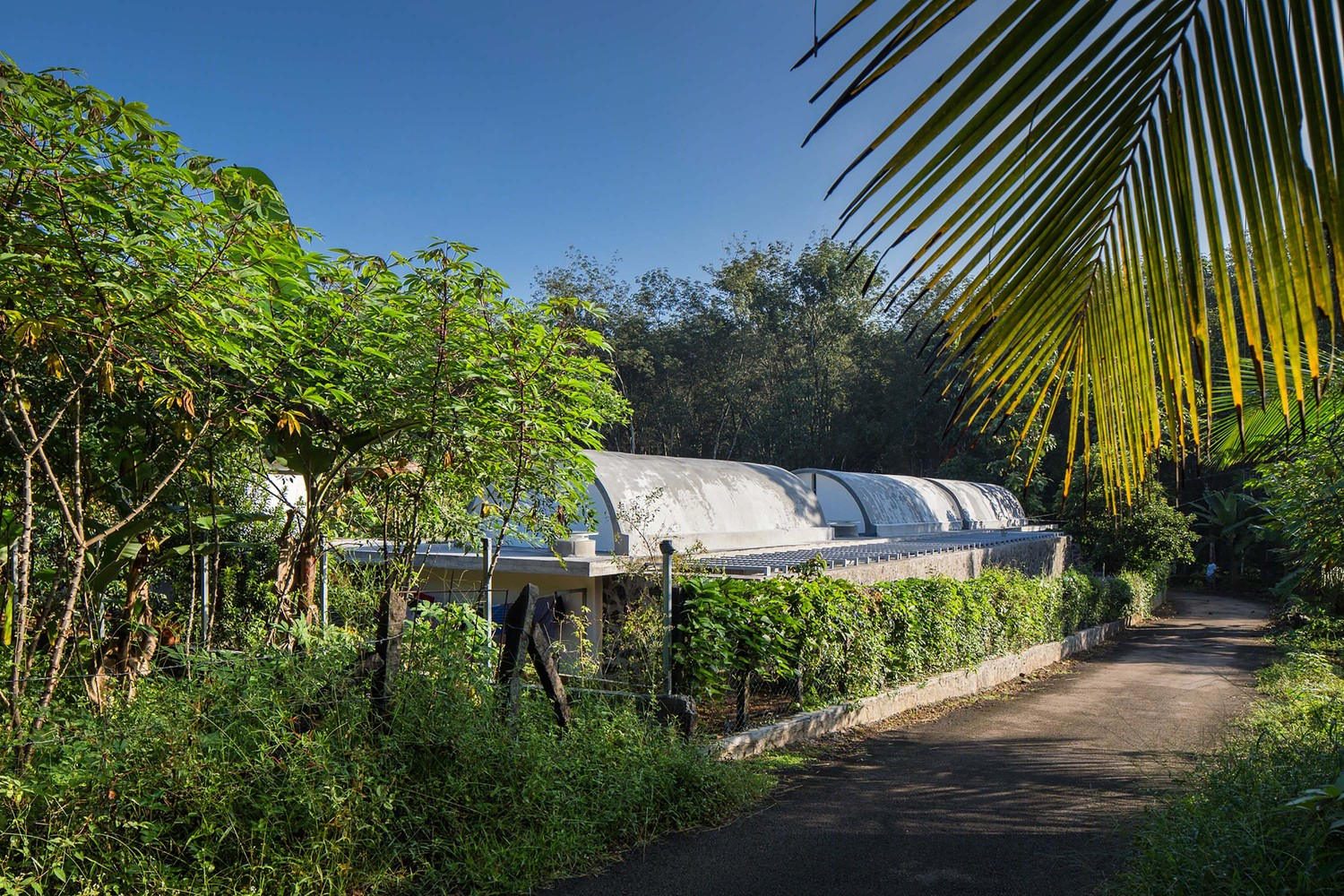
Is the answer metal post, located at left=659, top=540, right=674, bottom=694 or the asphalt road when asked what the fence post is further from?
metal post, located at left=659, top=540, right=674, bottom=694

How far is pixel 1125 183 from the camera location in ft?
4.59

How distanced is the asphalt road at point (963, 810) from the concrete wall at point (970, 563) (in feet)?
7.80

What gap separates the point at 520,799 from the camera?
493cm

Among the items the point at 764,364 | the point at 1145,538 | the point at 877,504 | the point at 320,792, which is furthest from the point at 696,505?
the point at 764,364

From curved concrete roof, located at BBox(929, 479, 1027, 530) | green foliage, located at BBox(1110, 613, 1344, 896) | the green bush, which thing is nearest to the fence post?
the green bush

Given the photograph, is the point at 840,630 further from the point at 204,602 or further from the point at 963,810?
the point at 204,602

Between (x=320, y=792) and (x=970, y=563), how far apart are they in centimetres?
1413

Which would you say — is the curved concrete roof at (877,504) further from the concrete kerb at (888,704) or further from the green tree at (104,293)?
the green tree at (104,293)

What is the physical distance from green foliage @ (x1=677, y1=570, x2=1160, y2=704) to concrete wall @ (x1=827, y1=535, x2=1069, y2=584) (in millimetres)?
932

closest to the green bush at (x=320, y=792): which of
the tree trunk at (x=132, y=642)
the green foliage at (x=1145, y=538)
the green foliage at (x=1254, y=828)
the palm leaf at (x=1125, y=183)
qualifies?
the tree trunk at (x=132, y=642)

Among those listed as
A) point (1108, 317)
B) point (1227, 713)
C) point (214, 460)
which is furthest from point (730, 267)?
point (1108, 317)

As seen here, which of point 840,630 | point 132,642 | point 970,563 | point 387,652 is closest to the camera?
point 387,652

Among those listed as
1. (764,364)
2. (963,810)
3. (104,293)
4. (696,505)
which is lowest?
(963,810)

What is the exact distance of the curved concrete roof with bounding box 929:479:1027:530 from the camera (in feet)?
83.6
